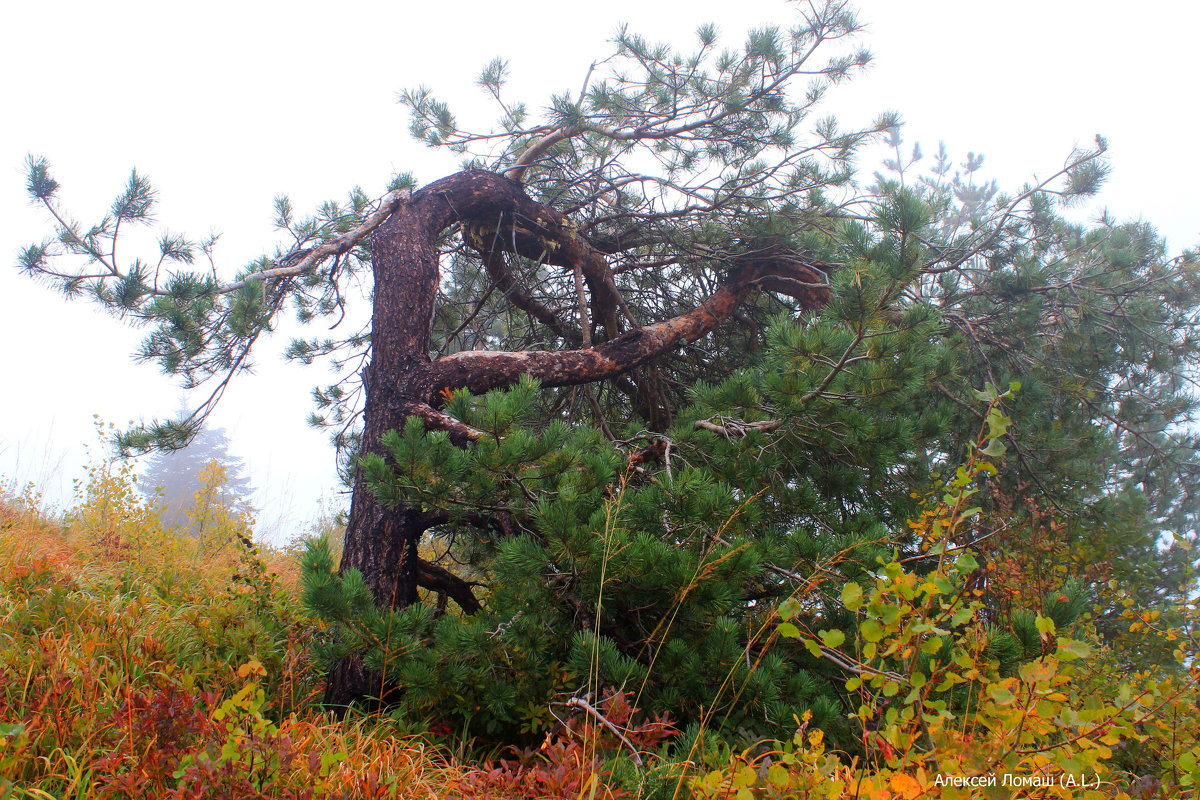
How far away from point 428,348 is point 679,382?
2.01m

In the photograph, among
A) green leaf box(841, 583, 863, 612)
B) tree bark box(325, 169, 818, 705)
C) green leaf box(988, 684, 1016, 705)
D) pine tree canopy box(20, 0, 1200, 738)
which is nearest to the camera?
green leaf box(988, 684, 1016, 705)

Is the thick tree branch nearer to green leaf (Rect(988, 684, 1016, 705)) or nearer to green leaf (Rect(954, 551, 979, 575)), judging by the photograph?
green leaf (Rect(954, 551, 979, 575))

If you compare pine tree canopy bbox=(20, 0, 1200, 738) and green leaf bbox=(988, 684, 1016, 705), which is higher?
pine tree canopy bbox=(20, 0, 1200, 738)

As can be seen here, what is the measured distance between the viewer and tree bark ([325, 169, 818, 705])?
9.61ft

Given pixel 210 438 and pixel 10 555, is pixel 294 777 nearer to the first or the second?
pixel 10 555

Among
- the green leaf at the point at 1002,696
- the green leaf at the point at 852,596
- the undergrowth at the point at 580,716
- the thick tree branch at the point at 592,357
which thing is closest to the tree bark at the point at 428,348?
the thick tree branch at the point at 592,357

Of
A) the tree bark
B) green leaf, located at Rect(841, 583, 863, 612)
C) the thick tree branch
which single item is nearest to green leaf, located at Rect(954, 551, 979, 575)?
green leaf, located at Rect(841, 583, 863, 612)

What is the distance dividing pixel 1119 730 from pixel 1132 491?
18.1ft

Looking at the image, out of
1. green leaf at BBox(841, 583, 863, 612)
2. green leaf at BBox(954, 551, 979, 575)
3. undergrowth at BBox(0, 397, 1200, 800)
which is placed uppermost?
green leaf at BBox(954, 551, 979, 575)

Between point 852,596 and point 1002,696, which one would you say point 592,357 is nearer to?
point 852,596

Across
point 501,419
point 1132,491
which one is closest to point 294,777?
point 501,419

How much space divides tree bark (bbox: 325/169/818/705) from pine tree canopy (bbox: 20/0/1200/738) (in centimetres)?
2

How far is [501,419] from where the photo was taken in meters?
2.09

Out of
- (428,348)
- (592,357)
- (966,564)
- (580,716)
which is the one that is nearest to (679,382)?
(592,357)
